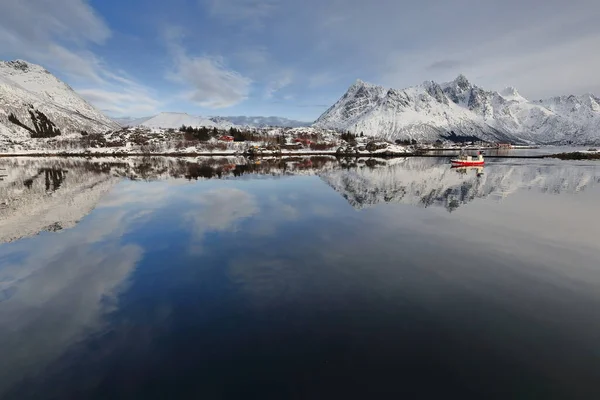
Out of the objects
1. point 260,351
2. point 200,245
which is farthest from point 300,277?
Result: point 200,245

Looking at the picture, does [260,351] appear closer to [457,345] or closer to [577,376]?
[457,345]

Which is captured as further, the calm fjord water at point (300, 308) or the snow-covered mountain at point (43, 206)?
the snow-covered mountain at point (43, 206)

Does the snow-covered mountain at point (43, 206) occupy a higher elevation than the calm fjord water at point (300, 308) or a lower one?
higher

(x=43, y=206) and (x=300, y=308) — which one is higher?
(x=43, y=206)

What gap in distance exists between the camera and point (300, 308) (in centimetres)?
1449

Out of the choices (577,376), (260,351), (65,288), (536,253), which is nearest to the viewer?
(577,376)

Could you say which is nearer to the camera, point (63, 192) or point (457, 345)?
point (457, 345)

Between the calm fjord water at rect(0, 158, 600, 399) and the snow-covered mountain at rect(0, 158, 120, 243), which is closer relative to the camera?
the calm fjord water at rect(0, 158, 600, 399)

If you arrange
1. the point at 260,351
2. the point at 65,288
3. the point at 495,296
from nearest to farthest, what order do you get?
the point at 260,351 → the point at 495,296 → the point at 65,288

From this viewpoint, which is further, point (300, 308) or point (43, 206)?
point (43, 206)

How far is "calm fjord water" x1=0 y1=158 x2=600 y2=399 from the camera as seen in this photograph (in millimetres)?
10055

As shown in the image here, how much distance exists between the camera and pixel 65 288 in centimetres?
1725

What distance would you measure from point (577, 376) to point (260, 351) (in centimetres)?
1079

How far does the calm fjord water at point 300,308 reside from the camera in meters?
10.1
